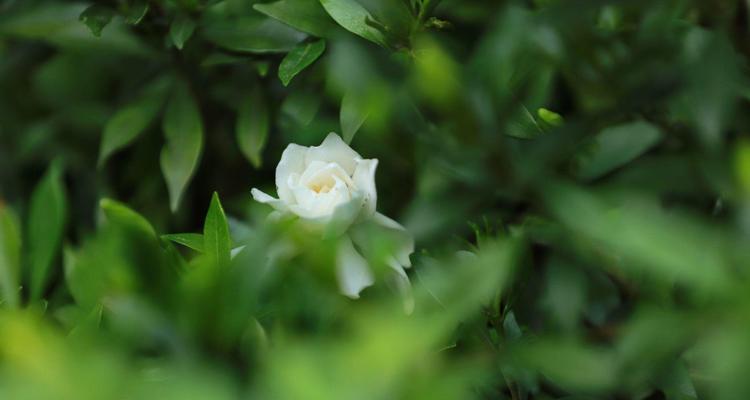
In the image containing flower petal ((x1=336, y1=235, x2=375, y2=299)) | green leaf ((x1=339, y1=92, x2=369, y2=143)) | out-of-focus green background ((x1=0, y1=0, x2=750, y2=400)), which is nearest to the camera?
out-of-focus green background ((x1=0, y1=0, x2=750, y2=400))

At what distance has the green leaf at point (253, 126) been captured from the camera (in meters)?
0.99

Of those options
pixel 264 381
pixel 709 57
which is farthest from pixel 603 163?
pixel 264 381

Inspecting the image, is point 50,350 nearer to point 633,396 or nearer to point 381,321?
point 381,321

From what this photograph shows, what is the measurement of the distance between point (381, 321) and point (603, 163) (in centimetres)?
43

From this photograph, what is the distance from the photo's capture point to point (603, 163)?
32.9 inches

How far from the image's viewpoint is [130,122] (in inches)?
41.9

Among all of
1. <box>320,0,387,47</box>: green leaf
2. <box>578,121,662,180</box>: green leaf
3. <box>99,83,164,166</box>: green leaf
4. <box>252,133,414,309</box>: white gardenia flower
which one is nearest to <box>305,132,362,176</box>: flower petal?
<box>252,133,414,309</box>: white gardenia flower

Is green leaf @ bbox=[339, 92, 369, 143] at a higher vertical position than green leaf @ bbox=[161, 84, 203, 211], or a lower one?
higher

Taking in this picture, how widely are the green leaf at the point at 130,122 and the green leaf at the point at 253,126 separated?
113 mm

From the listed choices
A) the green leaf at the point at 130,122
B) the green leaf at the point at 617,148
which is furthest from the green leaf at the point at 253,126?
the green leaf at the point at 617,148

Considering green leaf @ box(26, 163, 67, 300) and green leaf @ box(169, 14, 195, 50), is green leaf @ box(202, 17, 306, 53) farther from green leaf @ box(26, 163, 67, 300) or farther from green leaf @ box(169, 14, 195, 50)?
green leaf @ box(26, 163, 67, 300)

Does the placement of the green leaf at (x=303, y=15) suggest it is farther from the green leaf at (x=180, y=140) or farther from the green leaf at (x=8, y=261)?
the green leaf at (x=8, y=261)

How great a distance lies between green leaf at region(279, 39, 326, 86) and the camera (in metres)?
0.86

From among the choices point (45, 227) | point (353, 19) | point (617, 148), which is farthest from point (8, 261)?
point (617, 148)
